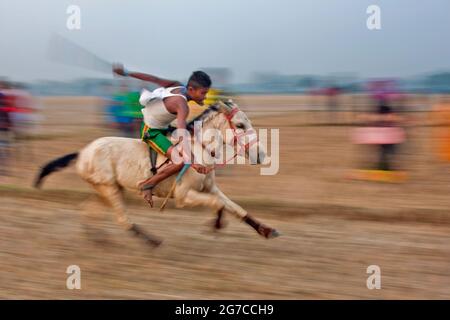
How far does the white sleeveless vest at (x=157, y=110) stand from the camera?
286 inches

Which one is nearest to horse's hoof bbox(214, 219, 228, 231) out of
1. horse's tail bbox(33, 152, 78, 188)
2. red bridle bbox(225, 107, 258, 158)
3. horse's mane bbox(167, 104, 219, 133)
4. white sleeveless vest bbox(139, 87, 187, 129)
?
red bridle bbox(225, 107, 258, 158)

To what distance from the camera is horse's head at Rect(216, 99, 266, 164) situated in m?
7.11

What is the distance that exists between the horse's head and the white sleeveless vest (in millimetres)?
572

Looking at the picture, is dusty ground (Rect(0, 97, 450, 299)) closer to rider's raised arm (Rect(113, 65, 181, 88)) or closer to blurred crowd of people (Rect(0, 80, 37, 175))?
blurred crowd of people (Rect(0, 80, 37, 175))

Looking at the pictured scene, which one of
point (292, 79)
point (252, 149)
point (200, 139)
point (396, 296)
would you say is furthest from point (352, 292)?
point (292, 79)

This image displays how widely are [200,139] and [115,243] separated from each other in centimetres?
200

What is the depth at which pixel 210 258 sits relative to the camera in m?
7.80

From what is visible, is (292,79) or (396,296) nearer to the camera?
(396,296)

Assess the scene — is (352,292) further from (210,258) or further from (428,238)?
(428,238)

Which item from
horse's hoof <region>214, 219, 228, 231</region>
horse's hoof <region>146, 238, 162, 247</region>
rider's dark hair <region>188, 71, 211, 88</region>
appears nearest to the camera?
rider's dark hair <region>188, 71, 211, 88</region>

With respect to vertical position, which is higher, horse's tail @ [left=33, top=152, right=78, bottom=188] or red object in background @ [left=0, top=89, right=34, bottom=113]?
red object in background @ [left=0, top=89, right=34, bottom=113]
